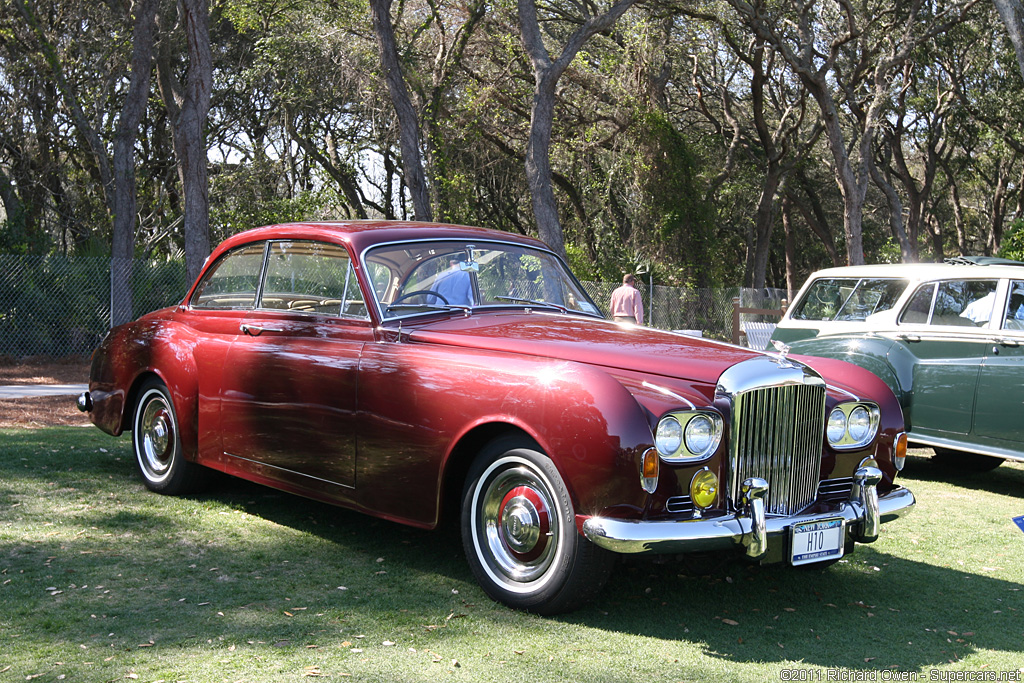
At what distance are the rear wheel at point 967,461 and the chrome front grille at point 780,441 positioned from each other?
4616 mm

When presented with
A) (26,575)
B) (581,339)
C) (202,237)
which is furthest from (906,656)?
(202,237)

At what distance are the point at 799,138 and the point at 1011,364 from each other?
85.0 ft

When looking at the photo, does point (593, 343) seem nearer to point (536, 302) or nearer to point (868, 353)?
point (536, 302)

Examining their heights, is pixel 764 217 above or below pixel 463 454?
above

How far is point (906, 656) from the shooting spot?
387 cm

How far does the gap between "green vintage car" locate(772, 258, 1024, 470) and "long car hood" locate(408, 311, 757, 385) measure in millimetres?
3352

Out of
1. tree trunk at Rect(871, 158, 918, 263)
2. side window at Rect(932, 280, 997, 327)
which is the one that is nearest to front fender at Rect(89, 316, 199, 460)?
side window at Rect(932, 280, 997, 327)

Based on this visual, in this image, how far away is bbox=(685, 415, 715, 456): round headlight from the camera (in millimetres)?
3957

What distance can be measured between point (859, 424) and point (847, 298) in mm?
4282

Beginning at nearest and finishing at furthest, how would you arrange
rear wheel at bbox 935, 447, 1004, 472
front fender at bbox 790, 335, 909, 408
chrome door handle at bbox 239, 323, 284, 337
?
chrome door handle at bbox 239, 323, 284, 337 < front fender at bbox 790, 335, 909, 408 < rear wheel at bbox 935, 447, 1004, 472

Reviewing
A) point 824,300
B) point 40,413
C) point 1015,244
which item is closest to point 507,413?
point 824,300

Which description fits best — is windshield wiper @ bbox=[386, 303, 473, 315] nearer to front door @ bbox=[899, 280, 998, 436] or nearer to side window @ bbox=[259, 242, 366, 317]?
side window @ bbox=[259, 242, 366, 317]

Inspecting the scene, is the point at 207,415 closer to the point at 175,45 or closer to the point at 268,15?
the point at 268,15

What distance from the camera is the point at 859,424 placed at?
467 cm
